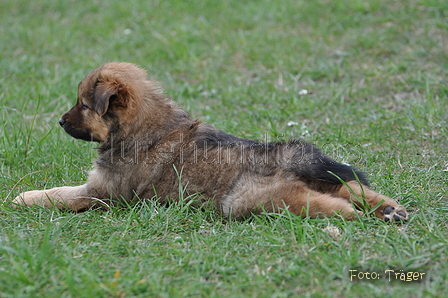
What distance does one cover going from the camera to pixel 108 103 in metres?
4.32

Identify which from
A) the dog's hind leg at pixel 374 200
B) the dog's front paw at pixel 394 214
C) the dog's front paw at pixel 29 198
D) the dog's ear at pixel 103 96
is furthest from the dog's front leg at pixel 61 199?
the dog's front paw at pixel 394 214

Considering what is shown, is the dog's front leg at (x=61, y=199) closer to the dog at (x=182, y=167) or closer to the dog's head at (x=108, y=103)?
the dog at (x=182, y=167)

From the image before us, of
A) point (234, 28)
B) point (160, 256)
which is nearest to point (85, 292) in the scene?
point (160, 256)

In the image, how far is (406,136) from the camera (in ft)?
19.1

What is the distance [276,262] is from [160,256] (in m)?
0.84

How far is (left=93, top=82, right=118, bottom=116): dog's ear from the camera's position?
425 centimetres

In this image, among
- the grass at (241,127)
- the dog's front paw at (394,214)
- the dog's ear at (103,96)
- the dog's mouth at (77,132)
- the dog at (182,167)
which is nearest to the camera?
the grass at (241,127)

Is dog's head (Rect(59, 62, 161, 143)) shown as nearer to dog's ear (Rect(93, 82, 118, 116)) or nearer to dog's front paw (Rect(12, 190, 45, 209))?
dog's ear (Rect(93, 82, 118, 116))

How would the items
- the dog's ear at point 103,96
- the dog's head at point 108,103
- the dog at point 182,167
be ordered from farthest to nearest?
the dog's head at point 108,103 → the dog's ear at point 103,96 → the dog at point 182,167

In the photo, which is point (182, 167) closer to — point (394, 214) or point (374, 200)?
point (374, 200)

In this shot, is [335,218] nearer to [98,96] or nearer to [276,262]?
[276,262]

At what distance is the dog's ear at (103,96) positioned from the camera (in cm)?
425

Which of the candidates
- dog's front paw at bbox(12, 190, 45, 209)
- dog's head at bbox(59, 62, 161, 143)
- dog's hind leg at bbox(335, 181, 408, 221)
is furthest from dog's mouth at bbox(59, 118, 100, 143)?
dog's hind leg at bbox(335, 181, 408, 221)

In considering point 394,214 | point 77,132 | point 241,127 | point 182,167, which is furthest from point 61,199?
point 394,214
